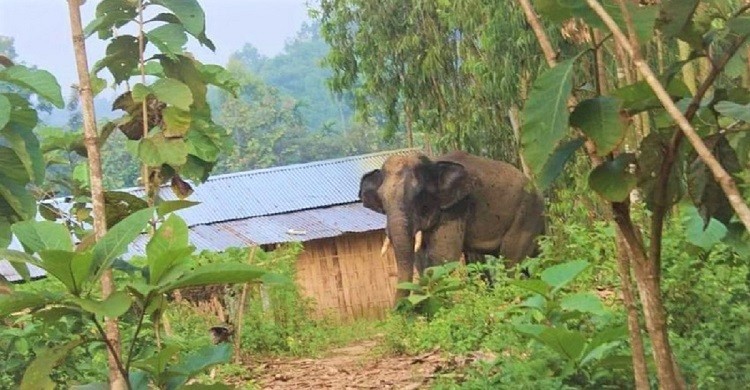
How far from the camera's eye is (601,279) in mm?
6422

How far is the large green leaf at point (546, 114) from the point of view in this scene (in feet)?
7.69

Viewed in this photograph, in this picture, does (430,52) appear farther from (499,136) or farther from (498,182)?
(498,182)

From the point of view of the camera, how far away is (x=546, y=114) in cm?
237

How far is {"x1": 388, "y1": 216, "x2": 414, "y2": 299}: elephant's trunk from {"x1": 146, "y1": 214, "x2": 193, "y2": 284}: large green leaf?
8.50 m

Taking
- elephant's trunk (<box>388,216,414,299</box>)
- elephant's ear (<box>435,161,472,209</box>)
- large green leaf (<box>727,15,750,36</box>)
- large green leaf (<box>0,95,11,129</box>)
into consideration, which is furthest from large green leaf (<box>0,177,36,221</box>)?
elephant's ear (<box>435,161,472,209</box>)

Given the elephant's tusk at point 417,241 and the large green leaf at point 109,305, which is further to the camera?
the elephant's tusk at point 417,241

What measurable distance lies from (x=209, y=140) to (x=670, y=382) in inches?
119

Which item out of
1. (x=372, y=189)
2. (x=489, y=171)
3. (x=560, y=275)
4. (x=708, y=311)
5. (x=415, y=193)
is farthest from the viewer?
(x=489, y=171)

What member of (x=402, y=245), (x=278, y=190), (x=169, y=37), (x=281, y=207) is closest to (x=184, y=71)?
(x=169, y=37)

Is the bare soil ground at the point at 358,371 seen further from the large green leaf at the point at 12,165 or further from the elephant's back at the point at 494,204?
the elephant's back at the point at 494,204

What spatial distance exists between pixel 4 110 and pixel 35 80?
0.41 feet

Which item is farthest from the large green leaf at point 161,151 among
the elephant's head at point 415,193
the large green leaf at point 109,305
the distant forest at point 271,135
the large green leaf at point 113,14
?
the distant forest at point 271,135

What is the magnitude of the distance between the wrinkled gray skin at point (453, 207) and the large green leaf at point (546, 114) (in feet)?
27.8

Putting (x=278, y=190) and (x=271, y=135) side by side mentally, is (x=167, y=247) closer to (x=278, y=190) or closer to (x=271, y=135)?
(x=278, y=190)
